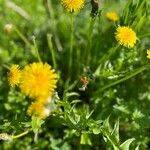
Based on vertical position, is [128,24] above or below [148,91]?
above

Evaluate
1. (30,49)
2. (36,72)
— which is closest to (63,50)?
(30,49)

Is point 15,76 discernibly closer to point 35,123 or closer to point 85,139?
point 35,123

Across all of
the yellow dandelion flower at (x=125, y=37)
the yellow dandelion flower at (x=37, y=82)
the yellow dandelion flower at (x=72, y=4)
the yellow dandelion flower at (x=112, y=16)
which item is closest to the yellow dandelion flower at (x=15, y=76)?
the yellow dandelion flower at (x=37, y=82)

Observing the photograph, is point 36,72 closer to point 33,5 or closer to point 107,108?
point 107,108

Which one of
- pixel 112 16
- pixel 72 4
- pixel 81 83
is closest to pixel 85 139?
pixel 81 83

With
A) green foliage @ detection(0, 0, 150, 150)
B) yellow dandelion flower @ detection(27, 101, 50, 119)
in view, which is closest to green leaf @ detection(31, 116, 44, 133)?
green foliage @ detection(0, 0, 150, 150)

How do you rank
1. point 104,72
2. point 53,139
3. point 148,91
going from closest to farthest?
point 104,72 < point 53,139 < point 148,91

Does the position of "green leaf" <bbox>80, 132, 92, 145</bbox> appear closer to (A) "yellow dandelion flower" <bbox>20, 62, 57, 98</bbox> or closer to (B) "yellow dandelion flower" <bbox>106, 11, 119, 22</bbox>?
(A) "yellow dandelion flower" <bbox>20, 62, 57, 98</bbox>

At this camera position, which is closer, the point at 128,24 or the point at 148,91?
the point at 128,24
